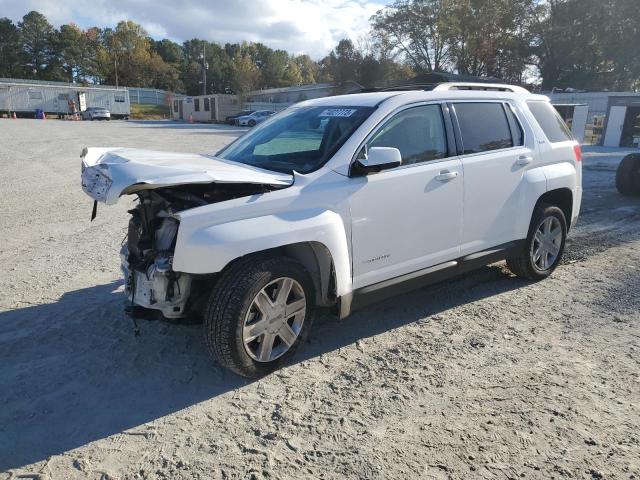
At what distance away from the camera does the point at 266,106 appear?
191 feet

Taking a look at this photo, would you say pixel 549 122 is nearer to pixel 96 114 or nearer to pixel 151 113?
pixel 96 114

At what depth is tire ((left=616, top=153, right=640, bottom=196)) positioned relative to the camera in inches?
396

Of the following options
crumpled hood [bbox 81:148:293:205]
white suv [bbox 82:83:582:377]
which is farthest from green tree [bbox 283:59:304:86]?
crumpled hood [bbox 81:148:293:205]

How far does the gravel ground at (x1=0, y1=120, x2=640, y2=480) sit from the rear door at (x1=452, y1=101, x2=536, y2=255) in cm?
68

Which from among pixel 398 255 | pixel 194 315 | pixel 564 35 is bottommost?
pixel 194 315

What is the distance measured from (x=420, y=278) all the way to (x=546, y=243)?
1.90m

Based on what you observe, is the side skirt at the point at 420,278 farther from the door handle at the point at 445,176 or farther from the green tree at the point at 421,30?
the green tree at the point at 421,30

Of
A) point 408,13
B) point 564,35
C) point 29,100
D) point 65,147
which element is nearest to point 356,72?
point 408,13

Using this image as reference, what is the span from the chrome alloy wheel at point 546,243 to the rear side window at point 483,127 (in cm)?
101

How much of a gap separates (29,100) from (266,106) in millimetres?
24338

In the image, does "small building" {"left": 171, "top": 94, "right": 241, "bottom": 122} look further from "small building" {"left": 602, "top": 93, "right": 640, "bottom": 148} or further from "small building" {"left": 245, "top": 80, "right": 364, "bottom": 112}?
"small building" {"left": 602, "top": 93, "right": 640, "bottom": 148}

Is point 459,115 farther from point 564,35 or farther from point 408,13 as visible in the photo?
point 408,13

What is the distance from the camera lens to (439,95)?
423 cm

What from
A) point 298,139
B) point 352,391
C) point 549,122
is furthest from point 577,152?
point 352,391
